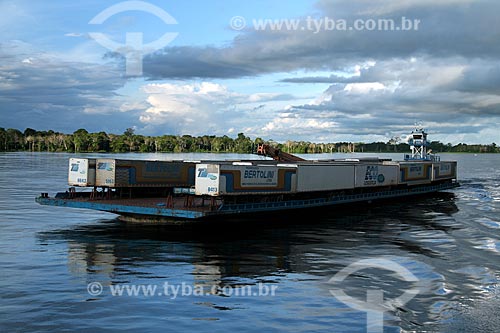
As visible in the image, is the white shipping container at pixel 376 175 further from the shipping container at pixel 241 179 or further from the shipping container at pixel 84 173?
the shipping container at pixel 84 173

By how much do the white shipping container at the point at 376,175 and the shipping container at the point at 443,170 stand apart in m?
14.1

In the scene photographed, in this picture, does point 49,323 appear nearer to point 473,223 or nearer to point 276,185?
point 276,185

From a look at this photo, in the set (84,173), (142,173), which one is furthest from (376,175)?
(84,173)

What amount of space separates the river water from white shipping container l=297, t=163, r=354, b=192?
3667 mm

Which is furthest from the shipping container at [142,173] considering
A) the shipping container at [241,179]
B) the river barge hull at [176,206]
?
the shipping container at [241,179]

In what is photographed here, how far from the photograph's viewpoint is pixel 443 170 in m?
69.2

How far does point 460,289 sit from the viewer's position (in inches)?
765

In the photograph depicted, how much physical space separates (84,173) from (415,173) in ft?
129

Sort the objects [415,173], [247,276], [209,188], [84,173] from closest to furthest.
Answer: [247,276]
[209,188]
[84,173]
[415,173]

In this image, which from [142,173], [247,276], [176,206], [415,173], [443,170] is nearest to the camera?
[247,276]

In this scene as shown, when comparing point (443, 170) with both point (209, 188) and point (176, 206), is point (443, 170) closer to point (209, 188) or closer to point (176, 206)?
point (209, 188)

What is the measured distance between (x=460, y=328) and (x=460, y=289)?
4898mm

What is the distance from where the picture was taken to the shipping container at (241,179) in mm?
31812

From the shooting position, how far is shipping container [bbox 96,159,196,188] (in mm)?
36781
